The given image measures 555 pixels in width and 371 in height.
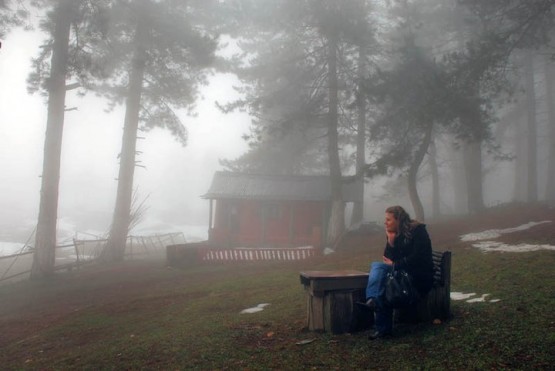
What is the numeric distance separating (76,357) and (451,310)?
557 cm

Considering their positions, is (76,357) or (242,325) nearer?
(76,357)

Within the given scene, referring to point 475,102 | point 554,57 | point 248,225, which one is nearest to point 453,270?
point 554,57

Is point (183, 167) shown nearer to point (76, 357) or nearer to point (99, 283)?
point (99, 283)

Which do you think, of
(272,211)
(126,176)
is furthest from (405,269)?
(272,211)

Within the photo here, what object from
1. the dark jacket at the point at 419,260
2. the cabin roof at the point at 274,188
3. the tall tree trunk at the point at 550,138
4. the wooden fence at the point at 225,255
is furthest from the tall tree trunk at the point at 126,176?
the tall tree trunk at the point at 550,138

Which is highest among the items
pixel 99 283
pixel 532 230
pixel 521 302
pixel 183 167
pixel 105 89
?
pixel 183 167

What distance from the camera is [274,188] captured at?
27547 millimetres

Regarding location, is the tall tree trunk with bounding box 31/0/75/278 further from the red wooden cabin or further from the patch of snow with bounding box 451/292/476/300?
the patch of snow with bounding box 451/292/476/300

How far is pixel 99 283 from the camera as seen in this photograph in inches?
559

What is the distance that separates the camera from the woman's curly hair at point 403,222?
516 cm

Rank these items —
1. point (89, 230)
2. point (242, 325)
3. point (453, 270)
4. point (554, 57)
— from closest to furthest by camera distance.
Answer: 1. point (242, 325)
2. point (453, 270)
3. point (554, 57)
4. point (89, 230)

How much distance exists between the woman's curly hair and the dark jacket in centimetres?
5

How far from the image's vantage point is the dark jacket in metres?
5.04

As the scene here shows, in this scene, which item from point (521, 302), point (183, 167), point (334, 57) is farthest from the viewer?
point (183, 167)
